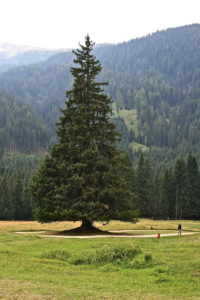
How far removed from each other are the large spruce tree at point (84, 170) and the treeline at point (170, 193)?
64.0m

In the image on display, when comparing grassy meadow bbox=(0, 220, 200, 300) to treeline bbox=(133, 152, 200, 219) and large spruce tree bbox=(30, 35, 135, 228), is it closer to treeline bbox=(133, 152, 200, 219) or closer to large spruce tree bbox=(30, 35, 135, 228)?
large spruce tree bbox=(30, 35, 135, 228)

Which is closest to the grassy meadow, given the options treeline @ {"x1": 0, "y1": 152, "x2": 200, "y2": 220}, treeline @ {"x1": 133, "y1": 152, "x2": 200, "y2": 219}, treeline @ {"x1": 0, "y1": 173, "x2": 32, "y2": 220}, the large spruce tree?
the large spruce tree

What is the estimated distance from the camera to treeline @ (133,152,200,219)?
105500 millimetres

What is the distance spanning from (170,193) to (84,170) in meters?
76.4

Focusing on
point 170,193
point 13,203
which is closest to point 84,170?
point 13,203

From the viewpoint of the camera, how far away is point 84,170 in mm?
39656

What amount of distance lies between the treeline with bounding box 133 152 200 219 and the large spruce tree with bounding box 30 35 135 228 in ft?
210

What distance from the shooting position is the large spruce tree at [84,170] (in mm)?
38000

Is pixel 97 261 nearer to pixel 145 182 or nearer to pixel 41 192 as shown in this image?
pixel 41 192

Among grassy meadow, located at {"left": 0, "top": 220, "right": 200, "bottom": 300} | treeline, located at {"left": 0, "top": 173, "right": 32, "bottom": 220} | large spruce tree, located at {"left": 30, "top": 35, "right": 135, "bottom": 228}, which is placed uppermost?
large spruce tree, located at {"left": 30, "top": 35, "right": 135, "bottom": 228}

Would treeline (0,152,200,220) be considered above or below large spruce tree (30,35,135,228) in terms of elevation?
below

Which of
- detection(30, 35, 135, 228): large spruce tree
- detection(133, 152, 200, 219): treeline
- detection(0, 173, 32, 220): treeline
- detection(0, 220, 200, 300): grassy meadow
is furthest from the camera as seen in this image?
detection(133, 152, 200, 219): treeline

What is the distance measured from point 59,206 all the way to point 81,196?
2810mm

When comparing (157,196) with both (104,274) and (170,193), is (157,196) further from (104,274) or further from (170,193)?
(104,274)
